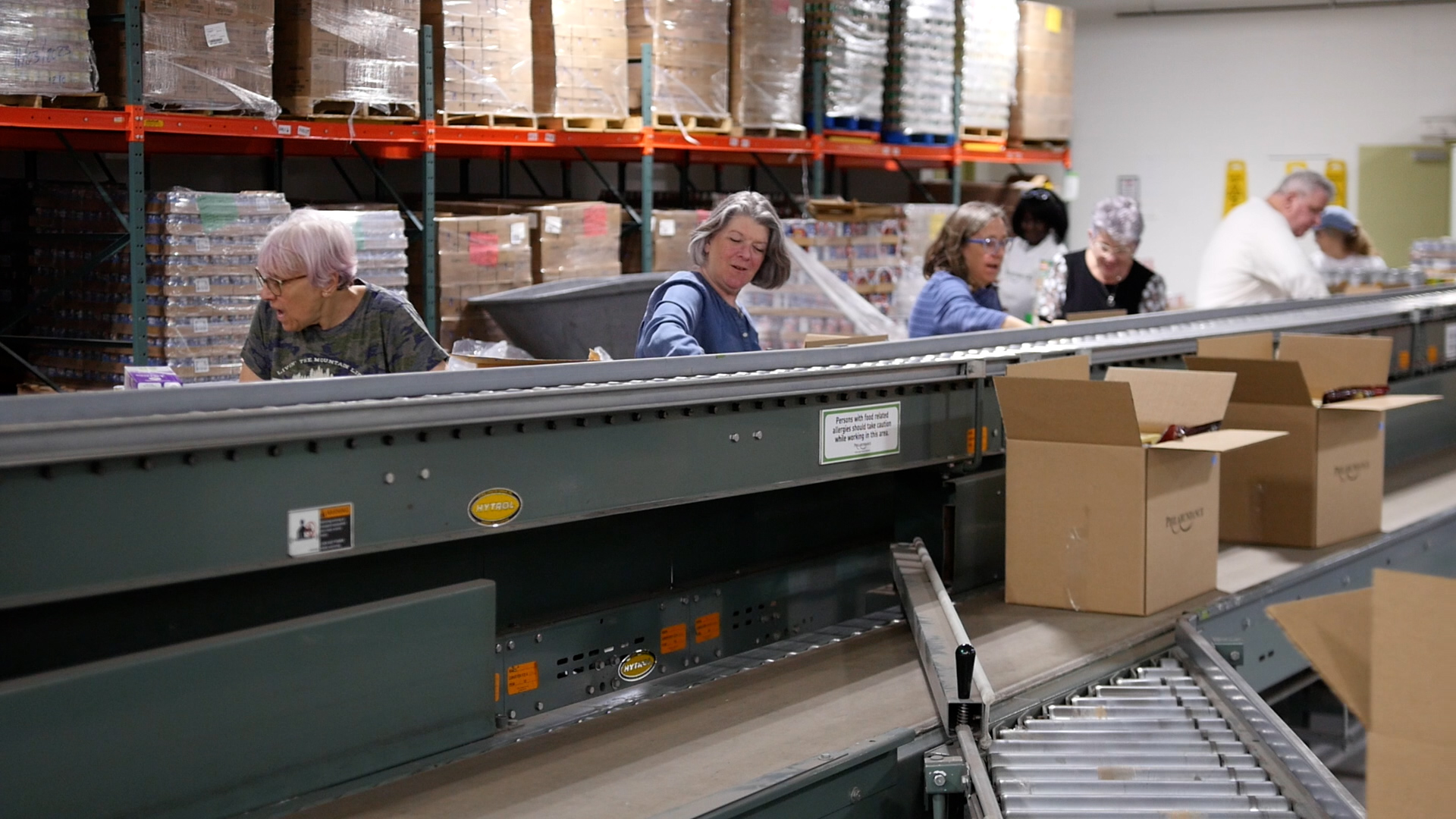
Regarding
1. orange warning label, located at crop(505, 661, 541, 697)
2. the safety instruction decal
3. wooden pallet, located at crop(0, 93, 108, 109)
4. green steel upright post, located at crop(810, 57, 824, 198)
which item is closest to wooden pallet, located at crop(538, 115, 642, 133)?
green steel upright post, located at crop(810, 57, 824, 198)

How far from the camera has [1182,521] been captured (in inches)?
141

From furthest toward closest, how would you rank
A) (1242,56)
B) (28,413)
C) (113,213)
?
(1242,56)
(113,213)
(28,413)

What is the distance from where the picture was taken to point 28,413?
1.91m

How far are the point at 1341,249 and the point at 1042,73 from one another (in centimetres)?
270

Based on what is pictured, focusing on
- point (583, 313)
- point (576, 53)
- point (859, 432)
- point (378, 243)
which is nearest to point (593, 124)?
point (576, 53)

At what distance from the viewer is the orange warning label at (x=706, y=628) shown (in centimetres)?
317

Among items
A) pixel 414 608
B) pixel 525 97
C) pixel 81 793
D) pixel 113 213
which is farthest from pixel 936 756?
pixel 525 97

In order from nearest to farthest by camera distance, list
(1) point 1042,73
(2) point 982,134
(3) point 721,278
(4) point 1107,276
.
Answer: (3) point 721,278, (4) point 1107,276, (2) point 982,134, (1) point 1042,73

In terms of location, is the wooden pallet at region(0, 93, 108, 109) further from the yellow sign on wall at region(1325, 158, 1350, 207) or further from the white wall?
the yellow sign on wall at region(1325, 158, 1350, 207)

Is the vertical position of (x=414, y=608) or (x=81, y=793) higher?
(x=414, y=608)

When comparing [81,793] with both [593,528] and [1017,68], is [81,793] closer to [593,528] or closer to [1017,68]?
[593,528]

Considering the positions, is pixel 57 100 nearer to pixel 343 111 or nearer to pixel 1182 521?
pixel 343 111

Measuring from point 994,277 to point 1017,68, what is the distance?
607 cm

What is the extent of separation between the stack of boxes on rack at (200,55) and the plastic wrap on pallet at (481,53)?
103 cm
